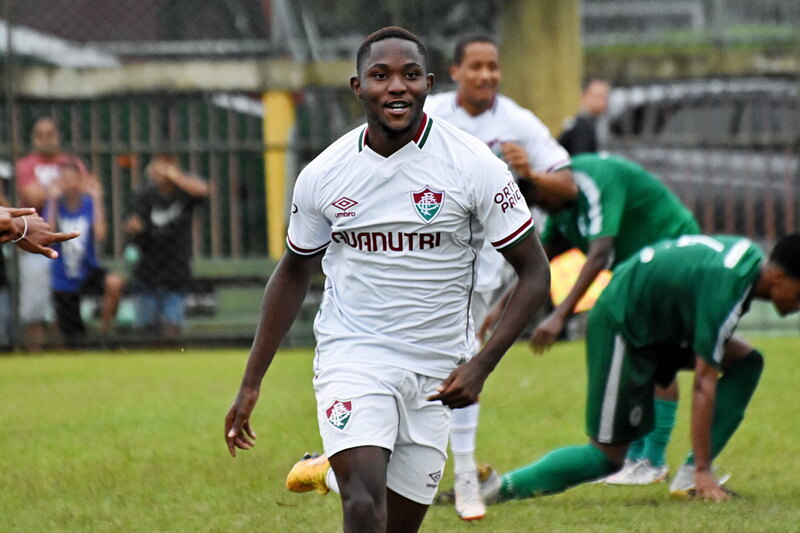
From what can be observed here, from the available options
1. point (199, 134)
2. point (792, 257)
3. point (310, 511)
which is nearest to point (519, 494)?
point (310, 511)

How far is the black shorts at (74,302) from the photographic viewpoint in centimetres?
1380

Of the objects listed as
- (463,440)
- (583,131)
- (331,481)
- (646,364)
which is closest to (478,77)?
(646,364)

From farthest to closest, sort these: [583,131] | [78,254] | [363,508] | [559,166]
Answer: [78,254] → [583,131] → [559,166] → [363,508]

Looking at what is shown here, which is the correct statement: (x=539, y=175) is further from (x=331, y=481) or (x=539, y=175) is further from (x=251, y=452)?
(x=331, y=481)

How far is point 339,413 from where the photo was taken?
4.85m

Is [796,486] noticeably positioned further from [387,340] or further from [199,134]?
[199,134]

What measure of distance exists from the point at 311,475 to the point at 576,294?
230 centimetres

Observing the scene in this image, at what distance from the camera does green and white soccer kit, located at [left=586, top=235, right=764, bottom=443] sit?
6.54m

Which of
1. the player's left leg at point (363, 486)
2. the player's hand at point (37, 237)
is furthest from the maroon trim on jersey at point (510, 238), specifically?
the player's hand at point (37, 237)

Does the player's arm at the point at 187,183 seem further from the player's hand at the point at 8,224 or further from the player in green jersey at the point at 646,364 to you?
the player's hand at the point at 8,224

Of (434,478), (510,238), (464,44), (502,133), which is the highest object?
(464,44)

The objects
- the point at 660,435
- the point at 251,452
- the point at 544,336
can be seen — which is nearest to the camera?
the point at 544,336

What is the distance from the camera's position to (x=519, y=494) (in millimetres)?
6918

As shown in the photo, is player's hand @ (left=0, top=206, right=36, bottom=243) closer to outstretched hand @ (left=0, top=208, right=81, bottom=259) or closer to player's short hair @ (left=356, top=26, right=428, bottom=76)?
outstretched hand @ (left=0, top=208, right=81, bottom=259)
